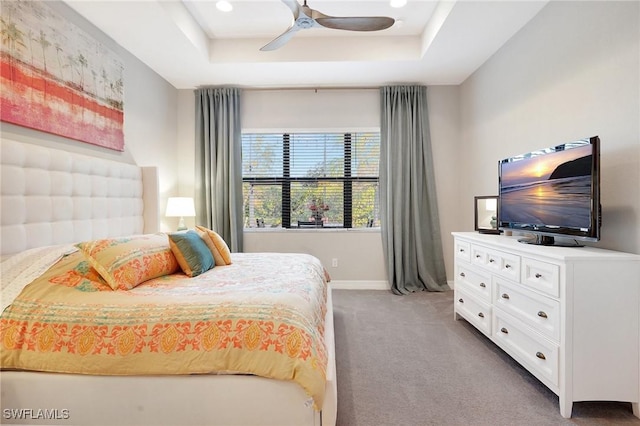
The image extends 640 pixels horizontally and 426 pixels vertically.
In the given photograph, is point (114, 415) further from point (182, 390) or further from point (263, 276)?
point (263, 276)

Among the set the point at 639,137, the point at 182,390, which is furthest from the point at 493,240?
the point at 182,390

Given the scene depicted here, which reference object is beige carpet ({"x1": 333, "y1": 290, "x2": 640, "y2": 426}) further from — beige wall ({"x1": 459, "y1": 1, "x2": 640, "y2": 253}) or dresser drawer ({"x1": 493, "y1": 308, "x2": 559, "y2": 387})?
beige wall ({"x1": 459, "y1": 1, "x2": 640, "y2": 253})

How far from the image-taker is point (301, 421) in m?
1.31

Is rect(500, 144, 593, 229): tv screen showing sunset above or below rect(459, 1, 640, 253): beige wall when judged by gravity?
below

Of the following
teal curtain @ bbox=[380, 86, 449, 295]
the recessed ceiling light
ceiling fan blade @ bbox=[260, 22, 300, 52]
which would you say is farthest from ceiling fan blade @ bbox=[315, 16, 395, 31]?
teal curtain @ bbox=[380, 86, 449, 295]

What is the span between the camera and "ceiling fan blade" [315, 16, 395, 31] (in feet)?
7.14

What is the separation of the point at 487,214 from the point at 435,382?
1.85m

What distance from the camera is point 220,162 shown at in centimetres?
397

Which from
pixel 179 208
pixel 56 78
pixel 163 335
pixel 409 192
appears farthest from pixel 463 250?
pixel 56 78

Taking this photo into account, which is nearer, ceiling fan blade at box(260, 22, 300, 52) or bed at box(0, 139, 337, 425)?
bed at box(0, 139, 337, 425)

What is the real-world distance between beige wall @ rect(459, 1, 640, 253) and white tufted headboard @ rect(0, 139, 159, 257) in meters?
3.59

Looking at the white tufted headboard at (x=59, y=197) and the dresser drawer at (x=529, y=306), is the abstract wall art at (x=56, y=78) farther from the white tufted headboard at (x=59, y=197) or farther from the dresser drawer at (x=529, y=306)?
the dresser drawer at (x=529, y=306)

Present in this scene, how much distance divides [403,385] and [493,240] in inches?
49.1

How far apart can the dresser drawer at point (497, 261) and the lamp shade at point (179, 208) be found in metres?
2.93
